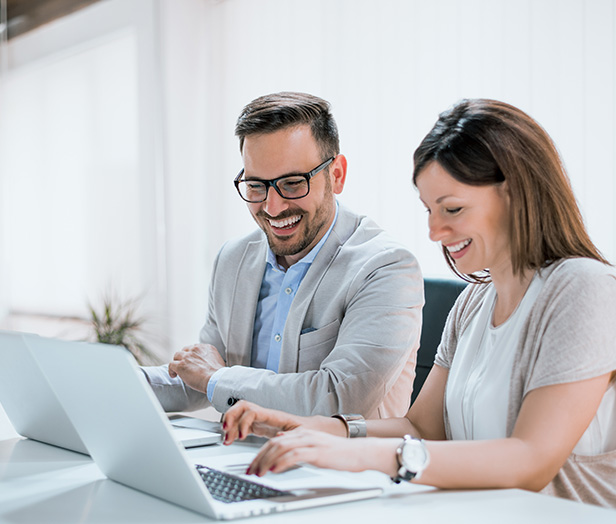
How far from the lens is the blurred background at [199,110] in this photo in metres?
2.54

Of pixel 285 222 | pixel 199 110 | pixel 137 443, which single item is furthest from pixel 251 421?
pixel 199 110

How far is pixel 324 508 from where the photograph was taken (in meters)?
1.01

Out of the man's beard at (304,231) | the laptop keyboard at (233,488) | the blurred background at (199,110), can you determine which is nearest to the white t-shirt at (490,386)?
the laptop keyboard at (233,488)

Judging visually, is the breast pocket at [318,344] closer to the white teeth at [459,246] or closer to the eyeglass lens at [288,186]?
the eyeglass lens at [288,186]

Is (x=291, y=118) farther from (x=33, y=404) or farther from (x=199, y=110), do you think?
(x=199, y=110)

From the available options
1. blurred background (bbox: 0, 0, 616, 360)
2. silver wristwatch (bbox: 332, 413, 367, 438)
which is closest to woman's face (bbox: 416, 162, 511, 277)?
silver wristwatch (bbox: 332, 413, 367, 438)

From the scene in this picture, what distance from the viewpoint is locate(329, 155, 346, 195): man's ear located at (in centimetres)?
202

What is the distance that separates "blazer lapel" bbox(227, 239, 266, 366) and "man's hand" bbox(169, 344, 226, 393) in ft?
0.52

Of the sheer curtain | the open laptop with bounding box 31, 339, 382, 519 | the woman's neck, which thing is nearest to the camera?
the open laptop with bounding box 31, 339, 382, 519

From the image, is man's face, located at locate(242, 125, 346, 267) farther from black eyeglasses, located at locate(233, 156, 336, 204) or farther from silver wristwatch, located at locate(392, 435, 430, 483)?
silver wristwatch, located at locate(392, 435, 430, 483)

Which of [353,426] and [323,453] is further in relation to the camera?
[353,426]

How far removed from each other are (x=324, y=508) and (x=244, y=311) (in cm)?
110

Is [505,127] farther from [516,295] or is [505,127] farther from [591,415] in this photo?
[591,415]

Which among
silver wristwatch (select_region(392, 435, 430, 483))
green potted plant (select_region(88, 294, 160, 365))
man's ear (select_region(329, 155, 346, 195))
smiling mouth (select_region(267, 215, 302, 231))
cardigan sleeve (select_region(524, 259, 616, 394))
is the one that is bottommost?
green potted plant (select_region(88, 294, 160, 365))
